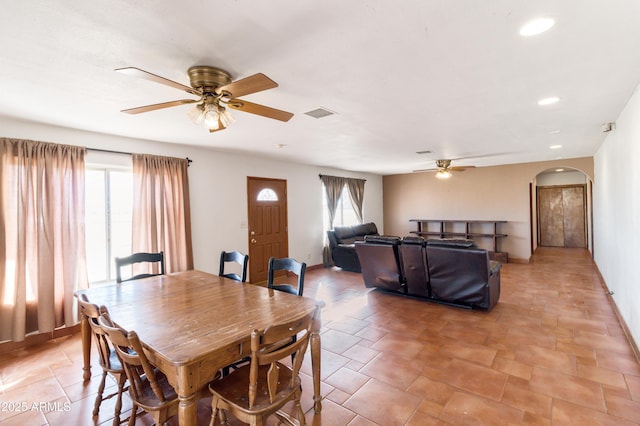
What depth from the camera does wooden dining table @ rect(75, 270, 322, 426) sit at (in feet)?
4.79

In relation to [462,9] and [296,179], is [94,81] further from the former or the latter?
[296,179]

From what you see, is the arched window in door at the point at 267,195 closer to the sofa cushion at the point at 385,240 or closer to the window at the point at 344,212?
the window at the point at 344,212

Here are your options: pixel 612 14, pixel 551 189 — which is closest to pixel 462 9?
pixel 612 14

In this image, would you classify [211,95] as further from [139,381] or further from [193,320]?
[139,381]

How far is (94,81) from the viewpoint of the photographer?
2273 millimetres

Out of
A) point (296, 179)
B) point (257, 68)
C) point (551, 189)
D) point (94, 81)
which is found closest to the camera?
point (257, 68)

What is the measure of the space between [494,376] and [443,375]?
0.41m

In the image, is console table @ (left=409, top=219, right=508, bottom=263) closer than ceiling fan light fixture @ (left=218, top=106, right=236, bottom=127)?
No

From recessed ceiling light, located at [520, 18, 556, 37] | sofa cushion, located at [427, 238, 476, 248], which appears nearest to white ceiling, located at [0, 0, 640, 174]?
recessed ceiling light, located at [520, 18, 556, 37]

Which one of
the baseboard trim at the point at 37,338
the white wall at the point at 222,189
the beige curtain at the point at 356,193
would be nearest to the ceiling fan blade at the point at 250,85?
the white wall at the point at 222,189

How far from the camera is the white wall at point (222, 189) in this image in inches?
144

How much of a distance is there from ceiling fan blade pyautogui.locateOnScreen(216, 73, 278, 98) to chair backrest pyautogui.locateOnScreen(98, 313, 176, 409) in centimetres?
147

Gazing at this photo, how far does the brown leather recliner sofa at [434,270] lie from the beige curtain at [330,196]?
2232 millimetres

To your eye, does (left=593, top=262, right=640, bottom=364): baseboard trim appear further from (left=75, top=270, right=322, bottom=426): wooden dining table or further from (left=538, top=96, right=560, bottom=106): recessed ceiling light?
(left=75, top=270, right=322, bottom=426): wooden dining table
